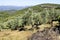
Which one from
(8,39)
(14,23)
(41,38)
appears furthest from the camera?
(14,23)

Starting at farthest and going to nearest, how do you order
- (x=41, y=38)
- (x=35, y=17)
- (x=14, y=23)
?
(x=35, y=17), (x=14, y=23), (x=41, y=38)

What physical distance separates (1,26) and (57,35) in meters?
17.1

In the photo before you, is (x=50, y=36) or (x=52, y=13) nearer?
(x=50, y=36)

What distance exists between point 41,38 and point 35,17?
18.3 metres

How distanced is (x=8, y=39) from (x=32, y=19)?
15443 mm

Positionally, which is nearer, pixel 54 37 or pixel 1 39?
pixel 54 37

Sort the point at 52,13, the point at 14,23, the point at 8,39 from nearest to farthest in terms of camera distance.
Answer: the point at 8,39, the point at 14,23, the point at 52,13

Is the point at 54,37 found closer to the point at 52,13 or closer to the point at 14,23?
the point at 14,23

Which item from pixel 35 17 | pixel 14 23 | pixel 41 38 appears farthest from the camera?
pixel 35 17

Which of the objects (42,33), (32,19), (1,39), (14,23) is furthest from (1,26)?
(42,33)

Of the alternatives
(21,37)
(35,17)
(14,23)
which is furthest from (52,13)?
(21,37)

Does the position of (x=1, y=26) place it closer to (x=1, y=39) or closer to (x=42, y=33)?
(x=1, y=39)

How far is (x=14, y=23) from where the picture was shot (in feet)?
116

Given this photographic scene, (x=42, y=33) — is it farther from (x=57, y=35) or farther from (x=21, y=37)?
(x=21, y=37)
